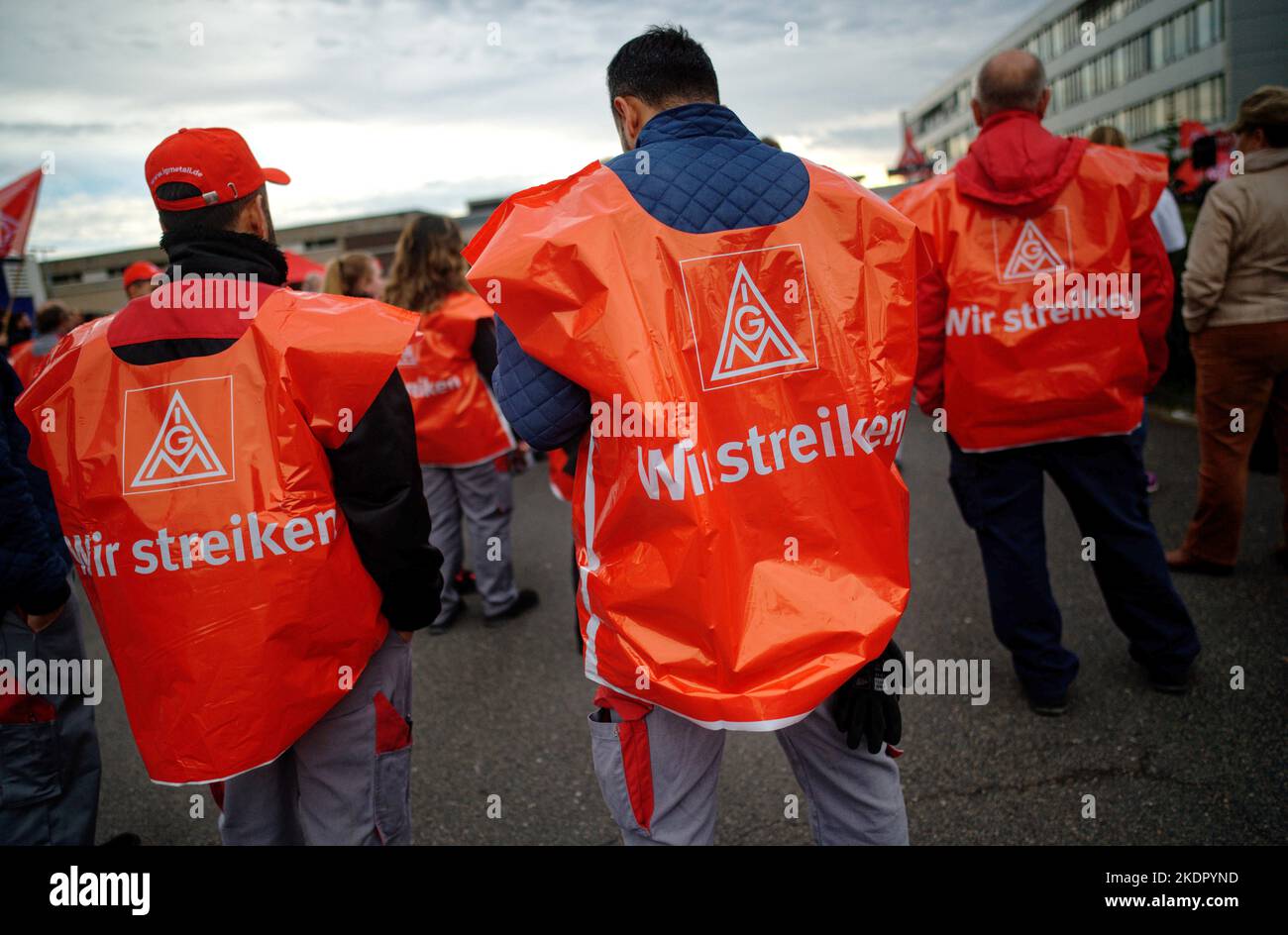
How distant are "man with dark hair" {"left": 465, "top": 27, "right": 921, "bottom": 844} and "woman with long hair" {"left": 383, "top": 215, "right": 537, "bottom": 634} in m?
2.79

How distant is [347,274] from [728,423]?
4115 mm

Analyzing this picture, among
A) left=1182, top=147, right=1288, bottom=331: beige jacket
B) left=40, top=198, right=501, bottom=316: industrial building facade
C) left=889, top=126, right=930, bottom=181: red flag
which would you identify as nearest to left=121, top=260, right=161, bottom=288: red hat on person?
left=1182, top=147, right=1288, bottom=331: beige jacket

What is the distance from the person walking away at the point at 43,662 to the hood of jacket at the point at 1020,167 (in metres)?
3.11

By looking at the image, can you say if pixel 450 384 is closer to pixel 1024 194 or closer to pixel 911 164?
pixel 1024 194

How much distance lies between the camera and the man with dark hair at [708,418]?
5.24ft

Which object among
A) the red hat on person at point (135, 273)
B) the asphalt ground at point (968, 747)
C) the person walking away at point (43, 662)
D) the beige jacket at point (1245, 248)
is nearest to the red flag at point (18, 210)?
the red hat on person at point (135, 273)

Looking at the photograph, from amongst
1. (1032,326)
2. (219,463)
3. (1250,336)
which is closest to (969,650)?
(1032,326)

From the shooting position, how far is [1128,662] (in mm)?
3662

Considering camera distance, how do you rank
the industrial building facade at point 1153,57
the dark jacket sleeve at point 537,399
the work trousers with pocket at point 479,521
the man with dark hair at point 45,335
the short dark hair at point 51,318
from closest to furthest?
the dark jacket sleeve at point 537,399
the work trousers with pocket at point 479,521
the man with dark hair at point 45,335
the short dark hair at point 51,318
the industrial building facade at point 1153,57

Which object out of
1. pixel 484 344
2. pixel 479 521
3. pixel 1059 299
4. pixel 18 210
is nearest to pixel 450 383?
pixel 484 344

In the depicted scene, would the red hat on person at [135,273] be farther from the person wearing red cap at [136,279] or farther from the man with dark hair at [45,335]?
the man with dark hair at [45,335]

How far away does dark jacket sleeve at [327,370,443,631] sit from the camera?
1.92 meters

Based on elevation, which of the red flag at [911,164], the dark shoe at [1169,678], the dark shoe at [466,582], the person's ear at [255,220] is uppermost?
the red flag at [911,164]
